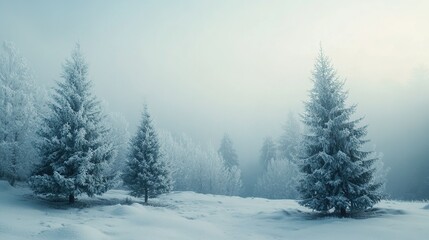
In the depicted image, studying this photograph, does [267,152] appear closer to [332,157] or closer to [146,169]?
[146,169]

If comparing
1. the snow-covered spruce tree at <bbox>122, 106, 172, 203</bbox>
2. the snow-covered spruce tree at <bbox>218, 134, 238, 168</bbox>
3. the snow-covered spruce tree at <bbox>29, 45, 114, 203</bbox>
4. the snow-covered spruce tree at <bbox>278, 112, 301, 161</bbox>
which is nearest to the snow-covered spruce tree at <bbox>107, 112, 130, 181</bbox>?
the snow-covered spruce tree at <bbox>122, 106, 172, 203</bbox>

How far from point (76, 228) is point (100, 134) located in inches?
476

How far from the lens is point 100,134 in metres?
24.7

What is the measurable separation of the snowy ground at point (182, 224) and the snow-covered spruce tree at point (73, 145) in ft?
4.91

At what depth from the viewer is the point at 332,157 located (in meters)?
20.3

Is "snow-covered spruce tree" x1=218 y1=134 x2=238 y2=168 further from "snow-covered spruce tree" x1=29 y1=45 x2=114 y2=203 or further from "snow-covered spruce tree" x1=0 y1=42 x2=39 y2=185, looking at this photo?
"snow-covered spruce tree" x1=29 y1=45 x2=114 y2=203

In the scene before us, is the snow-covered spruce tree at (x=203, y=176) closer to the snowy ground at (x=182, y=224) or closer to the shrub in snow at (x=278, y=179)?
the shrub in snow at (x=278, y=179)

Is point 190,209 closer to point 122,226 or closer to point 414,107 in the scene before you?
point 122,226

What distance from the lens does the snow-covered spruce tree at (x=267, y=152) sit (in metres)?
77.9

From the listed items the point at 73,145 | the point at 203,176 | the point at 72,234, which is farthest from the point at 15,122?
the point at 203,176

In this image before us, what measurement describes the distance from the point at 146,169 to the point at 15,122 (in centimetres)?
1154

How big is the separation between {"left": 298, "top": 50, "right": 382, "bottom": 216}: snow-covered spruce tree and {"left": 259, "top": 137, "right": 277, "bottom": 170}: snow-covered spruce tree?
5612 centimetres

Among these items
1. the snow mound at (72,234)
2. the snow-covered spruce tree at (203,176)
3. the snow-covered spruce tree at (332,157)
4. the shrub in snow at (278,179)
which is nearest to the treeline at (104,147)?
the snow-covered spruce tree at (332,157)

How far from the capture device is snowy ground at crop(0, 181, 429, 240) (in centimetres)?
1410
